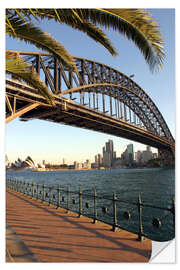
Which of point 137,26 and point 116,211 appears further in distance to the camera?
point 116,211

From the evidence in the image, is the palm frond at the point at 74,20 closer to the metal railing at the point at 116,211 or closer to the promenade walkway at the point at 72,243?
the metal railing at the point at 116,211

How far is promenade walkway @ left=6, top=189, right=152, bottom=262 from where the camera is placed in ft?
11.9

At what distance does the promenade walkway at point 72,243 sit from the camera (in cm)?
362

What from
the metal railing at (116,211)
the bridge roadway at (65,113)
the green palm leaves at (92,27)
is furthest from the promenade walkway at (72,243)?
the bridge roadway at (65,113)

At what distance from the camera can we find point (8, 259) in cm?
372

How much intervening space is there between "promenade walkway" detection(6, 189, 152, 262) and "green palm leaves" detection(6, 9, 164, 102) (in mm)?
3324

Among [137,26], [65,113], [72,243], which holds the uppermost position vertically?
[65,113]

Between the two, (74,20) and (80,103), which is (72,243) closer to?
(74,20)

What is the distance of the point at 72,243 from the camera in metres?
4.12

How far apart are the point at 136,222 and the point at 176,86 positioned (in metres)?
7.57

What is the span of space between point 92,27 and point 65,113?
18.8 m

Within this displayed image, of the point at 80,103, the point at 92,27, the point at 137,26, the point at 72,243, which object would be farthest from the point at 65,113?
the point at 137,26
